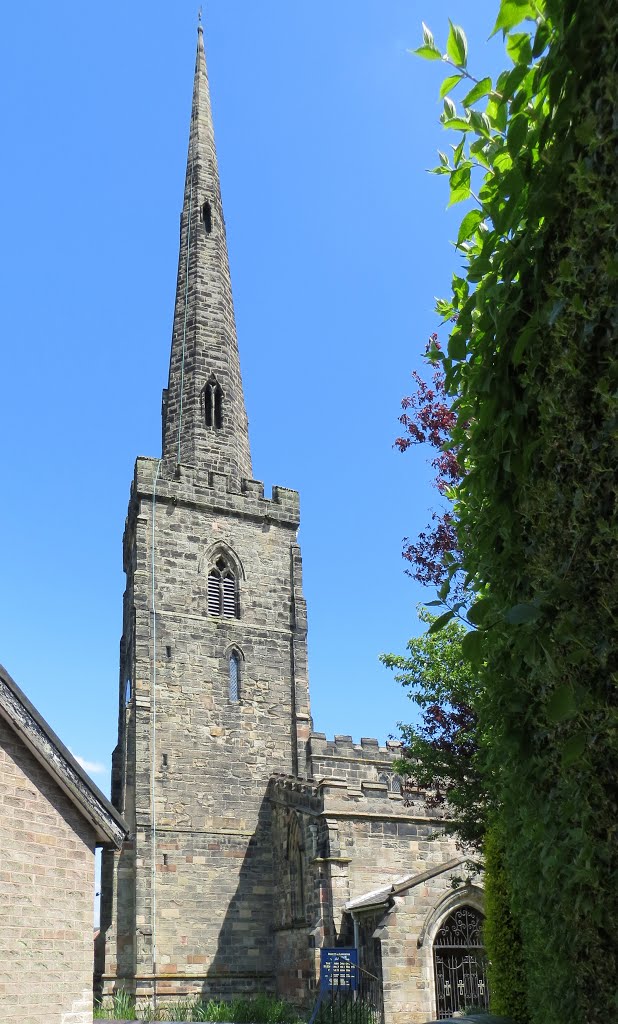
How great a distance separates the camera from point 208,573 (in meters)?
27.9

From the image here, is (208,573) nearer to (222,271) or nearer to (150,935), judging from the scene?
(150,935)

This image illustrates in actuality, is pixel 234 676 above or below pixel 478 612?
above

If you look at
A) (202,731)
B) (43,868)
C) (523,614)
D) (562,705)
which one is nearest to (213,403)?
(202,731)

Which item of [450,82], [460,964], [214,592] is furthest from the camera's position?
[214,592]

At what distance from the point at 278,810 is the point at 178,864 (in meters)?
3.04

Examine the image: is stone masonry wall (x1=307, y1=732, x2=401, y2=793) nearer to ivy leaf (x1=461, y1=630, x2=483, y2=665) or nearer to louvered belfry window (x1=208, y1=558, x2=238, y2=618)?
louvered belfry window (x1=208, y1=558, x2=238, y2=618)

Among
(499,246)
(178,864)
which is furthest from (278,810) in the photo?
(499,246)

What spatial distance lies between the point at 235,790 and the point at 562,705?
2426cm

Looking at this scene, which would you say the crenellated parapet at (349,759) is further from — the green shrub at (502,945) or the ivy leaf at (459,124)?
the ivy leaf at (459,124)

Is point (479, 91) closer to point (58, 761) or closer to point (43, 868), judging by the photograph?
point (58, 761)

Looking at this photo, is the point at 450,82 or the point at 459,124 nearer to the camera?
the point at 450,82

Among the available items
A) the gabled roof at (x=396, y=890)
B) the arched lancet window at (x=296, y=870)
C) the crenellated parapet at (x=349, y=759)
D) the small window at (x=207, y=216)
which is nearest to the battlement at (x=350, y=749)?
the crenellated parapet at (x=349, y=759)

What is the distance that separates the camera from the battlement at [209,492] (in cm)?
2794

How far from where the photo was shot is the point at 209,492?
28656 mm
